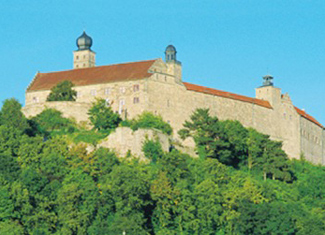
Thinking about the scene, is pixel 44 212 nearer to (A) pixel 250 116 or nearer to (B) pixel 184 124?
(B) pixel 184 124

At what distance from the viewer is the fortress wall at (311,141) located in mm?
91562

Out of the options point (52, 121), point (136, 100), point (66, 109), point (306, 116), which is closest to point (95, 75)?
point (136, 100)

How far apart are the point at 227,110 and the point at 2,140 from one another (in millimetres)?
24613

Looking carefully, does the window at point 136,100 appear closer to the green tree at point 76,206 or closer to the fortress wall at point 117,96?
the fortress wall at point 117,96

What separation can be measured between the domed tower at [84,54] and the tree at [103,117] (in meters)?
21.3

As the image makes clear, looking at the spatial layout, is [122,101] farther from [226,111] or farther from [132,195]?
[132,195]

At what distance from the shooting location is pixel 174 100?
261ft

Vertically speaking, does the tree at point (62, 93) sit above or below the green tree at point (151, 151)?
above

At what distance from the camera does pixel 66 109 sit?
76.6m

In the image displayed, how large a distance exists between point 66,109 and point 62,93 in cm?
356

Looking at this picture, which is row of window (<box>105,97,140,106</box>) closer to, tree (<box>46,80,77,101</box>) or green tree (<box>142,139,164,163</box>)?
tree (<box>46,80,77,101</box>)

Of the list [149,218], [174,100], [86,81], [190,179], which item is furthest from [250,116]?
[149,218]

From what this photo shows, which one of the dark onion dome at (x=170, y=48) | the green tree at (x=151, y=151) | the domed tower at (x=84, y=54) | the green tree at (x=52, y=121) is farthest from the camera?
the domed tower at (x=84, y=54)

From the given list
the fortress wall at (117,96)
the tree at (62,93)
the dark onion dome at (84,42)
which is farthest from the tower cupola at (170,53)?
the dark onion dome at (84,42)
